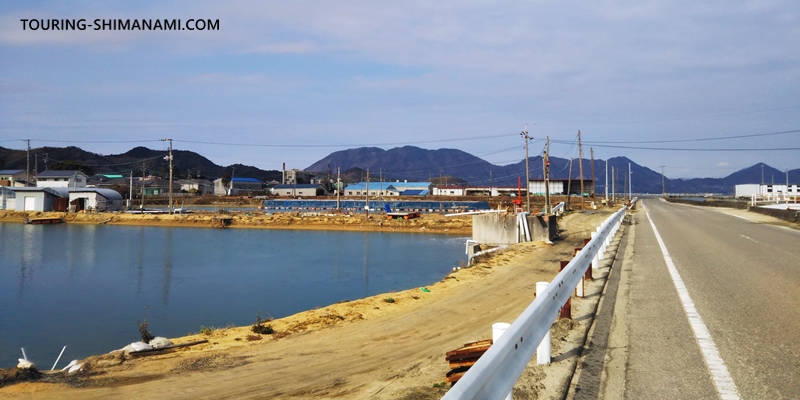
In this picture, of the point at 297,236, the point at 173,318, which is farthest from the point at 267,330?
the point at 297,236

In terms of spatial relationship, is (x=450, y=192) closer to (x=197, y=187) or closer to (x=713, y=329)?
(x=197, y=187)

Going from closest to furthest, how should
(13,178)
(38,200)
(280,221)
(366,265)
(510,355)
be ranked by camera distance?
(510,355)
(366,265)
(280,221)
(38,200)
(13,178)

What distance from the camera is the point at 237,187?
14550cm

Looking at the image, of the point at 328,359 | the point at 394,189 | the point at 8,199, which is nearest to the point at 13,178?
the point at 8,199

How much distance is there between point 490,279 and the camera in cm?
1582

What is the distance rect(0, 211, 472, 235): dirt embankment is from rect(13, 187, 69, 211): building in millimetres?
3357

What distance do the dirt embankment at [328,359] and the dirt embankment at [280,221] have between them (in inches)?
1845

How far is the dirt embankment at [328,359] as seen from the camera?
21.3ft

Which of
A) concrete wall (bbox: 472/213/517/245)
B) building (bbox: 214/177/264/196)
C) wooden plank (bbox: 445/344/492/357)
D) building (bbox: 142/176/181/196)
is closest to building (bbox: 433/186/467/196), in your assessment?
building (bbox: 214/177/264/196)

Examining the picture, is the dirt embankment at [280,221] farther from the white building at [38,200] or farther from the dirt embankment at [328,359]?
the dirt embankment at [328,359]

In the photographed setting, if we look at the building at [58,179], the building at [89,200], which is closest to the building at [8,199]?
the building at [89,200]

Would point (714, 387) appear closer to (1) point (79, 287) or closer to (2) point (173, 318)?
(2) point (173, 318)

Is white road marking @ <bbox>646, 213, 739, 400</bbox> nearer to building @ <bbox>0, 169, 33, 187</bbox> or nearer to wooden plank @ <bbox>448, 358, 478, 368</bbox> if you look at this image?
wooden plank @ <bbox>448, 358, 478, 368</bbox>

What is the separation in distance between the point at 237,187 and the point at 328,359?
14422 cm
